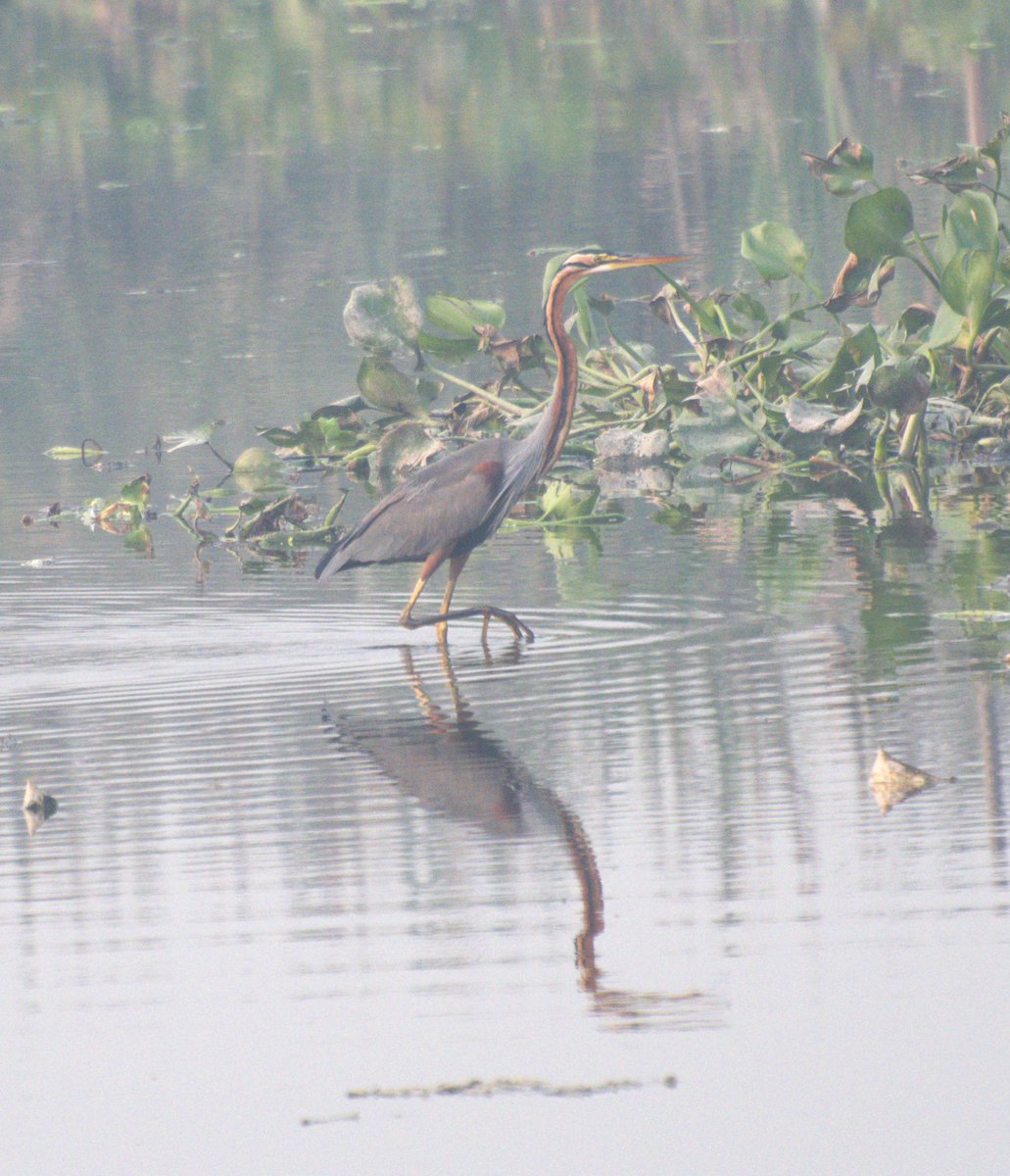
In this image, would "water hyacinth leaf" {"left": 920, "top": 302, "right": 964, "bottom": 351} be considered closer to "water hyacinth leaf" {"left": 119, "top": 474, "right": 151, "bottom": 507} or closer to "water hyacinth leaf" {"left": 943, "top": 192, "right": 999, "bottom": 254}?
"water hyacinth leaf" {"left": 943, "top": 192, "right": 999, "bottom": 254}

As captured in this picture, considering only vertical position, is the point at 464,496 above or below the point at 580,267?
below

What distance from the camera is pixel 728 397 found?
13516mm

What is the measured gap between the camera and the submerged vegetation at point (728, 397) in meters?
12.8

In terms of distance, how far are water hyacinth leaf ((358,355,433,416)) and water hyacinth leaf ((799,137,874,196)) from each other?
2505 mm

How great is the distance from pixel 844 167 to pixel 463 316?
2.20 meters

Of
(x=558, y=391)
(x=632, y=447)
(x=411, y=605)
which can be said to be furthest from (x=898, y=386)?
(x=411, y=605)

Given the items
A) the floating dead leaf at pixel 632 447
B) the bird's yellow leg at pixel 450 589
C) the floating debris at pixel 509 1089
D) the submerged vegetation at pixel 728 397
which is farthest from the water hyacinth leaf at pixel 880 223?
the floating debris at pixel 509 1089

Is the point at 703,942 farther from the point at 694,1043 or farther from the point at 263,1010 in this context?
the point at 263,1010

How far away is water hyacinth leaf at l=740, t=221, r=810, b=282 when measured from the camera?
45.5ft

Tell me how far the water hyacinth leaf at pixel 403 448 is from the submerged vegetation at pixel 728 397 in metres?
0.01

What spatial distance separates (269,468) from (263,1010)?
9.29 meters

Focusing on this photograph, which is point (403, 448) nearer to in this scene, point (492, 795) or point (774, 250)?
point (774, 250)

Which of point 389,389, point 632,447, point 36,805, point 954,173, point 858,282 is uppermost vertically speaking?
point 954,173

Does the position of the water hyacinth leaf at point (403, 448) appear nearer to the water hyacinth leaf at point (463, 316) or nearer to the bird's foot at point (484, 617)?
the water hyacinth leaf at point (463, 316)
